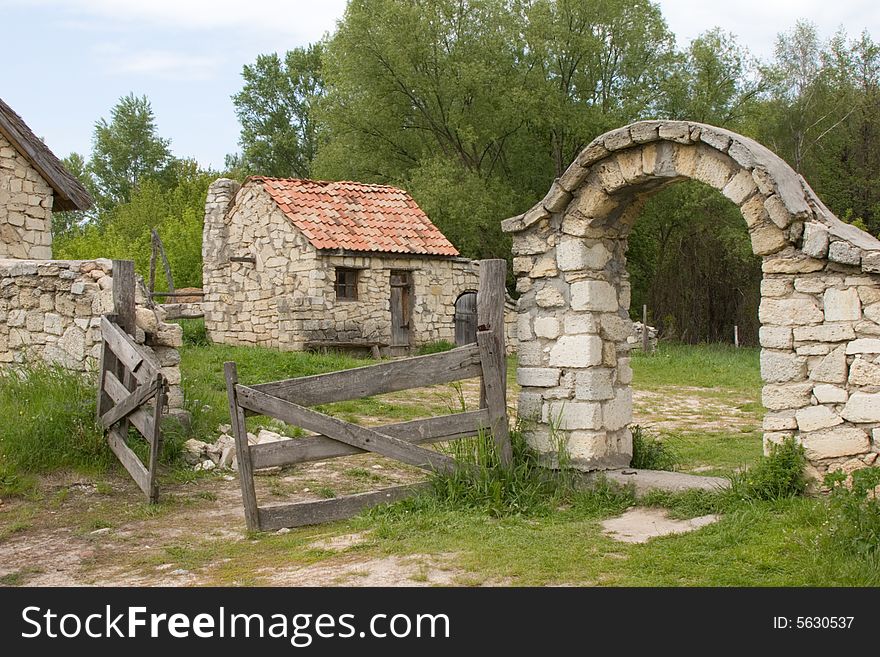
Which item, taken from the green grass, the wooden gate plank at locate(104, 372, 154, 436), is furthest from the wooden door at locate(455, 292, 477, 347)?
the wooden gate plank at locate(104, 372, 154, 436)

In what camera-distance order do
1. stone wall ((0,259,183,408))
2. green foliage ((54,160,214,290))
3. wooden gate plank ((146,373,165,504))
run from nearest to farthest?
1. wooden gate plank ((146,373,165,504))
2. stone wall ((0,259,183,408))
3. green foliage ((54,160,214,290))

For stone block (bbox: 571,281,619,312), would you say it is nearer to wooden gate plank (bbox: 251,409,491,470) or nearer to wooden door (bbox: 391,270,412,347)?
wooden gate plank (bbox: 251,409,491,470)

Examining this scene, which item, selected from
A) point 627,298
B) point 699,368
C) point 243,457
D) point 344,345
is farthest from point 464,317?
point 243,457

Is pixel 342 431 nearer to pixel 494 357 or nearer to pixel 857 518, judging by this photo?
pixel 494 357

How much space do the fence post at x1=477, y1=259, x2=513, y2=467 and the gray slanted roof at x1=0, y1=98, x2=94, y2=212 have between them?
31.8 ft

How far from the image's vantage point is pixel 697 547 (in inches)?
231

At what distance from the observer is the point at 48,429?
8914 mm

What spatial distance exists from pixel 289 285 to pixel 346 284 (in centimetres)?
124

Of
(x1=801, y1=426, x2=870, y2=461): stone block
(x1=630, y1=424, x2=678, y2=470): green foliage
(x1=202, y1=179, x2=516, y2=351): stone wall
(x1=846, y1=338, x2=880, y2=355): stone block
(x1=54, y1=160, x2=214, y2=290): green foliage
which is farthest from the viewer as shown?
(x1=54, y1=160, x2=214, y2=290): green foliage

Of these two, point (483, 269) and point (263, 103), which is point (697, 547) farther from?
point (263, 103)

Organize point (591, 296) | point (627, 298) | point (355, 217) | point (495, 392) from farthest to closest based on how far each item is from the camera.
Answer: point (355, 217), point (627, 298), point (591, 296), point (495, 392)

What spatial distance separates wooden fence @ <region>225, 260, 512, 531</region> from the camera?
7254 mm

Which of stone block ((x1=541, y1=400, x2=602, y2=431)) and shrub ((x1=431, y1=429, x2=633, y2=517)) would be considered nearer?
shrub ((x1=431, y1=429, x2=633, y2=517))

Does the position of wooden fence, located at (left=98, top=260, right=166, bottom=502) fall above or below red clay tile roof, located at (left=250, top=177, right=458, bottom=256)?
below
